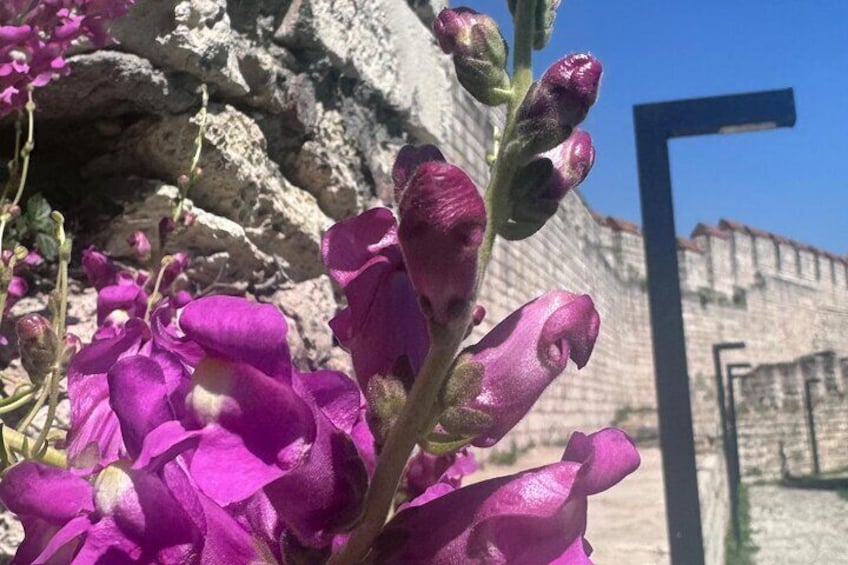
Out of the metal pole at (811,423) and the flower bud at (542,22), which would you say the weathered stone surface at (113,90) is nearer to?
the flower bud at (542,22)

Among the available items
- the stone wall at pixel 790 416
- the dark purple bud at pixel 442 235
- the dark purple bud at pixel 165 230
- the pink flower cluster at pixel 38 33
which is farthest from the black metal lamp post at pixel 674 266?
the stone wall at pixel 790 416

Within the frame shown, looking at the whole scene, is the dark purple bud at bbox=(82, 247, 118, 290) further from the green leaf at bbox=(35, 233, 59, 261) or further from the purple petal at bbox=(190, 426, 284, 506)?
the purple petal at bbox=(190, 426, 284, 506)

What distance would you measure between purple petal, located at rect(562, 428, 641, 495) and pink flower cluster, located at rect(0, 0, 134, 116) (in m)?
0.58

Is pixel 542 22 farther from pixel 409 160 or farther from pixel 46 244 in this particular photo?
pixel 46 244

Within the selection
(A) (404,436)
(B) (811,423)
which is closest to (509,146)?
(A) (404,436)

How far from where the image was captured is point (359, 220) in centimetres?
43

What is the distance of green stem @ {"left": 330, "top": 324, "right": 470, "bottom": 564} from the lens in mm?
345

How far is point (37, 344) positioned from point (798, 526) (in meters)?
5.22

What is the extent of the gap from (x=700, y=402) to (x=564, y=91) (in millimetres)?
7514

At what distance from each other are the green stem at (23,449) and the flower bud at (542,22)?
1.21ft

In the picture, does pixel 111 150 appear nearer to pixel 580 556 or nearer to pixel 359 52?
pixel 359 52

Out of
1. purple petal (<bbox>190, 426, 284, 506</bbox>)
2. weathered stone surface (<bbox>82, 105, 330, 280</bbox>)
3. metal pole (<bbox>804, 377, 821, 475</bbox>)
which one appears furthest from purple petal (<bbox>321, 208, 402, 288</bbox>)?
metal pole (<bbox>804, 377, 821, 475</bbox>)

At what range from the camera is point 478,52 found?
0.45 m

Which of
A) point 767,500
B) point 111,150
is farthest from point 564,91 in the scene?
point 767,500
